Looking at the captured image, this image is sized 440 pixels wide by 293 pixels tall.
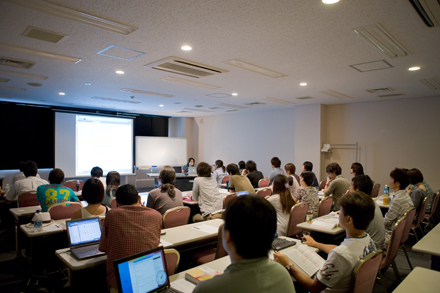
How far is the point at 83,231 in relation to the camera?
2674 mm

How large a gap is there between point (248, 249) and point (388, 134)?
8.16 m

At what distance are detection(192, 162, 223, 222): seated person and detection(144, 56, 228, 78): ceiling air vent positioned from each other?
1.62 m

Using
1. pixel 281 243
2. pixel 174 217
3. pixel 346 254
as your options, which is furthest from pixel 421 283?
pixel 174 217

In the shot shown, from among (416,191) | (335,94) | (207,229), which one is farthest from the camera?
(335,94)

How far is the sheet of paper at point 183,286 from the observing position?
1.82 metres

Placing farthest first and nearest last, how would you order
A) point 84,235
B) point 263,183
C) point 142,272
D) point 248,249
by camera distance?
point 263,183 < point 84,235 < point 142,272 < point 248,249

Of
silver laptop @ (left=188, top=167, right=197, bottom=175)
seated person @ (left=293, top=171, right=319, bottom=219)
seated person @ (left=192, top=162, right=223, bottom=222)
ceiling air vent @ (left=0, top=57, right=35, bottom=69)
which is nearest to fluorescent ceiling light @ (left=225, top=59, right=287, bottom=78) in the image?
seated person @ (left=192, top=162, right=223, bottom=222)

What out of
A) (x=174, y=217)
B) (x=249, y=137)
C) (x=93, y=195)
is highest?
(x=249, y=137)

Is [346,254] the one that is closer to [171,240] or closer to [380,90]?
[171,240]

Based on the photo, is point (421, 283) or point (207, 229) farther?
point (207, 229)

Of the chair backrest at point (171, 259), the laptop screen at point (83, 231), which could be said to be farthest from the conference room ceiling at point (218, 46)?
the chair backrest at point (171, 259)

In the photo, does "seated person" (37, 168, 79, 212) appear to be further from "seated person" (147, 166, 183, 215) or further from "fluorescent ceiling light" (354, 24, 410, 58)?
"fluorescent ceiling light" (354, 24, 410, 58)

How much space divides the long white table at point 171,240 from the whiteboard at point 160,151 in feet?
27.9

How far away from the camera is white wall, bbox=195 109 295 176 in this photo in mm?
10008
